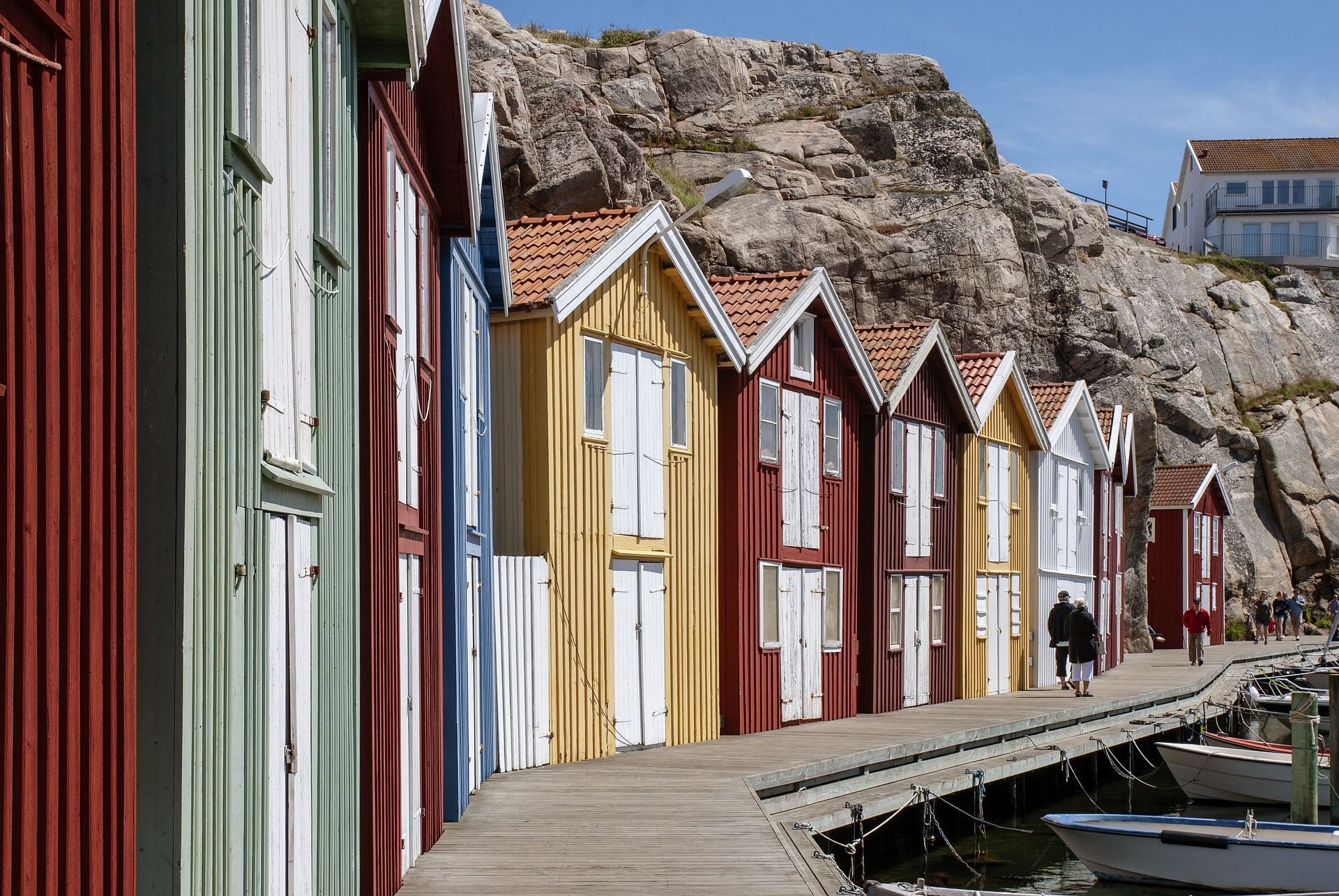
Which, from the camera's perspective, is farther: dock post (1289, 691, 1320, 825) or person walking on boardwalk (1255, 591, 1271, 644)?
person walking on boardwalk (1255, 591, 1271, 644)

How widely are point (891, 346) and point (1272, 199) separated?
237 feet

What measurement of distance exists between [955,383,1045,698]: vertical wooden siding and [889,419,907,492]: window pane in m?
3.07

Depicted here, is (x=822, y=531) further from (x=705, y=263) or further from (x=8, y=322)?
(x=8, y=322)

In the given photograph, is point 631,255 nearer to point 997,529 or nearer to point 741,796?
point 741,796

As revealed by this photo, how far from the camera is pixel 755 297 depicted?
21984 mm

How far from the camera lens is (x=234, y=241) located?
5.45 metres

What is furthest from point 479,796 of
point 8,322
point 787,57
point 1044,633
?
point 787,57

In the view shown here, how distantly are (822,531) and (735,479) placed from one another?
3087 mm

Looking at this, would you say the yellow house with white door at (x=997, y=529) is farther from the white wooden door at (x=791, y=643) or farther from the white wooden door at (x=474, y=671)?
the white wooden door at (x=474, y=671)

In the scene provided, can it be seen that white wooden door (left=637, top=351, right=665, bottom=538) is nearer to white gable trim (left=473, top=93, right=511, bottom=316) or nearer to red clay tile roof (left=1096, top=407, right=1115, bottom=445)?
white gable trim (left=473, top=93, right=511, bottom=316)

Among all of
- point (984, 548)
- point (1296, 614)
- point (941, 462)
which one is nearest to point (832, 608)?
point (941, 462)

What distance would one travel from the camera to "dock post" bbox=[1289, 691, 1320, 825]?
18.7 m

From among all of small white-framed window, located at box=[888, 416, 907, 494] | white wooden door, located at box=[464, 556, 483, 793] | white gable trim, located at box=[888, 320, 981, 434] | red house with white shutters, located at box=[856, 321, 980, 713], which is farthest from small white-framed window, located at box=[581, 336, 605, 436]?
small white-framed window, located at box=[888, 416, 907, 494]

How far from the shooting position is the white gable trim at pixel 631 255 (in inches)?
663
